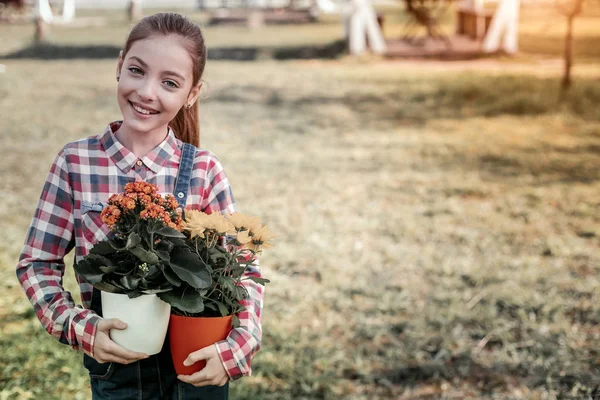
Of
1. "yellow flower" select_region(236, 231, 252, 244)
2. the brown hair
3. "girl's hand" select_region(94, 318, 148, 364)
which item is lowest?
"girl's hand" select_region(94, 318, 148, 364)

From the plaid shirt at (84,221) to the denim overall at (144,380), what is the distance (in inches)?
3.1

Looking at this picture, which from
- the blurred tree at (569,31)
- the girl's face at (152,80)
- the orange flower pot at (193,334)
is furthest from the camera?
the blurred tree at (569,31)

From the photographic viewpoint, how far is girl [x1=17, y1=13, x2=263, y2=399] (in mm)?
1638

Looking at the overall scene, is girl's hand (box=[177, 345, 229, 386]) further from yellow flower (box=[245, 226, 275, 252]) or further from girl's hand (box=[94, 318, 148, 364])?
yellow flower (box=[245, 226, 275, 252])

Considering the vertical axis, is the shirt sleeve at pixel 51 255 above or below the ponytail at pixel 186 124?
below

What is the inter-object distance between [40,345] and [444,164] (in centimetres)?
450

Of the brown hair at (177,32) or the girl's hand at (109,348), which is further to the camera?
the brown hair at (177,32)

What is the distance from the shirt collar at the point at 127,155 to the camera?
67.8 inches

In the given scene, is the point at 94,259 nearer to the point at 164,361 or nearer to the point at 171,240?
the point at 171,240

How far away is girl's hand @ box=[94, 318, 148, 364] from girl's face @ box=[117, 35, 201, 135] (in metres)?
0.44

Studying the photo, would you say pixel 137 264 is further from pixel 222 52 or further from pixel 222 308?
pixel 222 52

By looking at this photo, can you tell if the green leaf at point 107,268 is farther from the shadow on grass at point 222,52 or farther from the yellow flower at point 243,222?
the shadow on grass at point 222,52

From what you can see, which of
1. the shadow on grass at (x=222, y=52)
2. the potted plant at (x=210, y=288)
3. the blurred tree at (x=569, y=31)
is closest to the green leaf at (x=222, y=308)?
the potted plant at (x=210, y=288)

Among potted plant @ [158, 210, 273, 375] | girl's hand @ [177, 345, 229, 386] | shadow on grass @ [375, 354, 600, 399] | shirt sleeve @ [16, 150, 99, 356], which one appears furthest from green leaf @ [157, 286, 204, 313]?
shadow on grass @ [375, 354, 600, 399]
